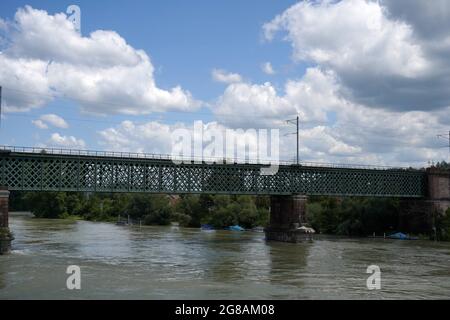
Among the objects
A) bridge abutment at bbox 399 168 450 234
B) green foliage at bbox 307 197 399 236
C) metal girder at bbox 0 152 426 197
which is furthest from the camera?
green foliage at bbox 307 197 399 236

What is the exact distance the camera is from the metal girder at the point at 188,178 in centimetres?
6088

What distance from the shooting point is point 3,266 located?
4125 cm

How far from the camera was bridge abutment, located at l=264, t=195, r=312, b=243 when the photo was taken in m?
71.1

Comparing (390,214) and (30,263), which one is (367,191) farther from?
(30,263)

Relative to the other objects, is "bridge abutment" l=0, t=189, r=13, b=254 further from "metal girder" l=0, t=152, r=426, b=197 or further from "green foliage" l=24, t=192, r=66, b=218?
"green foliage" l=24, t=192, r=66, b=218

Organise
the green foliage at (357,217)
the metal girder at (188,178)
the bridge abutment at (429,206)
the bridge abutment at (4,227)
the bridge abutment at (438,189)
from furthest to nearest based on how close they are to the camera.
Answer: the green foliage at (357,217)
the bridge abutment at (438,189)
the bridge abutment at (429,206)
the metal girder at (188,178)
the bridge abutment at (4,227)

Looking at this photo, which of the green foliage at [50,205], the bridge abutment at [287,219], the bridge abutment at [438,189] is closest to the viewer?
the bridge abutment at [287,219]

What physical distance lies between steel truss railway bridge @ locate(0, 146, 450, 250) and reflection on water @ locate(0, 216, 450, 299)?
24.1ft

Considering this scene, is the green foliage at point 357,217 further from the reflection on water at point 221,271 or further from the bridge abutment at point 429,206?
the reflection on water at point 221,271

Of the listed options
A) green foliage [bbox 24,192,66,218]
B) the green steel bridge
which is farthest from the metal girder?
green foliage [bbox 24,192,66,218]

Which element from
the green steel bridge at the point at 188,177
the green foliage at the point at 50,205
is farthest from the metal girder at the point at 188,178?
the green foliage at the point at 50,205

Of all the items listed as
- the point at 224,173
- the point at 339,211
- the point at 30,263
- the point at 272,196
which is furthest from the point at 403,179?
the point at 30,263

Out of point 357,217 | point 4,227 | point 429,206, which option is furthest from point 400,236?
point 4,227
